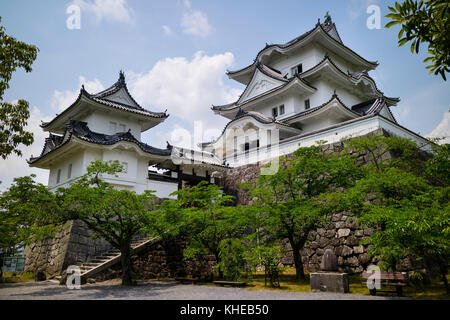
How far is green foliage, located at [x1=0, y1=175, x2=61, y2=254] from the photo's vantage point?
1060cm

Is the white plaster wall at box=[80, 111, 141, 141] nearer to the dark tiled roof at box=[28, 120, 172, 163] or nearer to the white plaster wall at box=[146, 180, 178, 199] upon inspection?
the dark tiled roof at box=[28, 120, 172, 163]

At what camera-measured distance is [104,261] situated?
522 inches

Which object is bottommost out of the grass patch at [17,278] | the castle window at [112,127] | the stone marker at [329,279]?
the grass patch at [17,278]

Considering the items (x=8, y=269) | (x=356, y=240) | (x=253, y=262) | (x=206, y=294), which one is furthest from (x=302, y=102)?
(x=8, y=269)

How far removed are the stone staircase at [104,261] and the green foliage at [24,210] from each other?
2264 mm

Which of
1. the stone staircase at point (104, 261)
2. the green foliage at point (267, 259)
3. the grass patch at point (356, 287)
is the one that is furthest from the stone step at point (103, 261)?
the grass patch at point (356, 287)

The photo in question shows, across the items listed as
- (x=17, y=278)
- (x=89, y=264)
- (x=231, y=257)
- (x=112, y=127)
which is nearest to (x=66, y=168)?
(x=112, y=127)

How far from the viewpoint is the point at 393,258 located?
8.79 m

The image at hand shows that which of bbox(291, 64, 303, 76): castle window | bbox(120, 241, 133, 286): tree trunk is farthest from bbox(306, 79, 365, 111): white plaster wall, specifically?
bbox(120, 241, 133, 286): tree trunk

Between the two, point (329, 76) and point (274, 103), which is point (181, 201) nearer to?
point (274, 103)

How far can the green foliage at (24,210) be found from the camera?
34.8 feet

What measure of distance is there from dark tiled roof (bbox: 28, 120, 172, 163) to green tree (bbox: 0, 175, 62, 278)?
553 cm

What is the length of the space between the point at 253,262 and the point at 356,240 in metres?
4.86

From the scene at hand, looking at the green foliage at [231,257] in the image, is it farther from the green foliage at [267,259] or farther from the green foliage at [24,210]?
the green foliage at [24,210]
